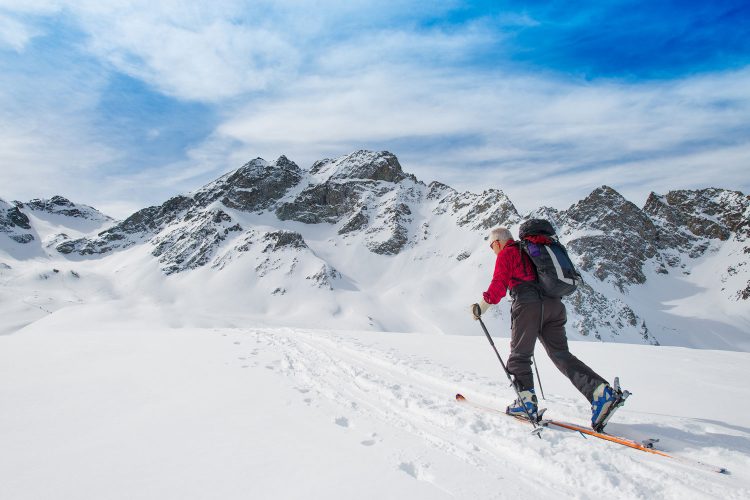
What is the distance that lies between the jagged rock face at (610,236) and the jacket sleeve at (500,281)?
16122 centimetres

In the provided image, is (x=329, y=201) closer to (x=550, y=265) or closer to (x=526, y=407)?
(x=550, y=265)

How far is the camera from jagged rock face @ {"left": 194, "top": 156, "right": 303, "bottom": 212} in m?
173

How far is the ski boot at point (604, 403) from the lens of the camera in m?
4.10

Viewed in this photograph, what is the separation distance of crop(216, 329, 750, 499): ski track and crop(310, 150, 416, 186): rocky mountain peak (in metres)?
185

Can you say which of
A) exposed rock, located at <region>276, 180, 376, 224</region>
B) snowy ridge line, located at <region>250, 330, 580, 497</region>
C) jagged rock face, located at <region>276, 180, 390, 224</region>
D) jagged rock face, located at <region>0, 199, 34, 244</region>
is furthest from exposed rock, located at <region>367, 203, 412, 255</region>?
jagged rock face, located at <region>0, 199, 34, 244</region>

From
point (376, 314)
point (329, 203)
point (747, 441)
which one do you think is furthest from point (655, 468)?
point (329, 203)

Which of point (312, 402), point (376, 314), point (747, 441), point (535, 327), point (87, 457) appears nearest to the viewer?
point (87, 457)

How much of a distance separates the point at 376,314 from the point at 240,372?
319 feet

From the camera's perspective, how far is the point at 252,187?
178 metres

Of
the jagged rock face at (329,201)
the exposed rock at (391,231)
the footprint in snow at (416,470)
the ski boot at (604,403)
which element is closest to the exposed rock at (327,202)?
the jagged rock face at (329,201)

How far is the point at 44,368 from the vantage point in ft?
24.1

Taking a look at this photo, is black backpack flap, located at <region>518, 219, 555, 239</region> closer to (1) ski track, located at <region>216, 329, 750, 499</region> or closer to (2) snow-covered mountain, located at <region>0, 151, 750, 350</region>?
(1) ski track, located at <region>216, 329, 750, 499</region>

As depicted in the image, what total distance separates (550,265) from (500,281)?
2.03 ft

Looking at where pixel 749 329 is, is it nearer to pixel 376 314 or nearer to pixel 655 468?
pixel 376 314
